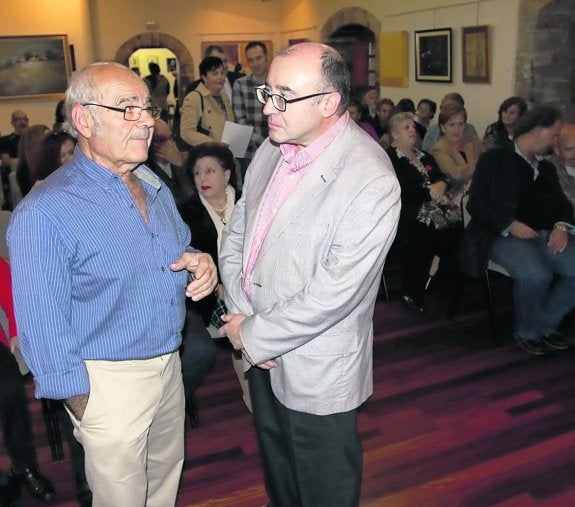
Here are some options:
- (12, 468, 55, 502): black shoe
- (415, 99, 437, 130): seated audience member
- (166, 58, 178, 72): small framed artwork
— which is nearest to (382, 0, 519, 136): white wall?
(415, 99, 437, 130): seated audience member

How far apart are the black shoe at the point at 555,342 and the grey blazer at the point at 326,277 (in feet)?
7.14

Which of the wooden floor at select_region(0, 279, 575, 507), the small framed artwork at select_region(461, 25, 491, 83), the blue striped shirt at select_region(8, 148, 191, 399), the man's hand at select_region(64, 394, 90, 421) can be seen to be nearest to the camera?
the blue striped shirt at select_region(8, 148, 191, 399)

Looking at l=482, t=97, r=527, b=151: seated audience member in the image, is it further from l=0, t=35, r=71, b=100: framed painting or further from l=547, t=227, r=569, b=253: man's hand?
l=0, t=35, r=71, b=100: framed painting

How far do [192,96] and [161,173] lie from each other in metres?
1.67

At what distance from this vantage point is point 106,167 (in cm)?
158

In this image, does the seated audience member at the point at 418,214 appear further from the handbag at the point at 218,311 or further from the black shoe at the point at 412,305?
the handbag at the point at 218,311

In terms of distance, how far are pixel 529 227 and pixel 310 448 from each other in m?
2.37

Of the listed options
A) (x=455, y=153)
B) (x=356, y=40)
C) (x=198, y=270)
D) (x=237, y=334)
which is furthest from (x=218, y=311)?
(x=356, y=40)

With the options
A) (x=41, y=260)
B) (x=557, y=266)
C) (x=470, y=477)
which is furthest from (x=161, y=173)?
(x=557, y=266)

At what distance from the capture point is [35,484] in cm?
240

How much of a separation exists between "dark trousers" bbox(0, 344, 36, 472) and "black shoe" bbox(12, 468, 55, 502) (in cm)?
6

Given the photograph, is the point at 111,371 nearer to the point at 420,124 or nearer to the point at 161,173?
the point at 161,173

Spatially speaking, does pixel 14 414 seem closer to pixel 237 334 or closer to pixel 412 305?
pixel 237 334

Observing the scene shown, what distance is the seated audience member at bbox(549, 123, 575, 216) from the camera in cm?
372
